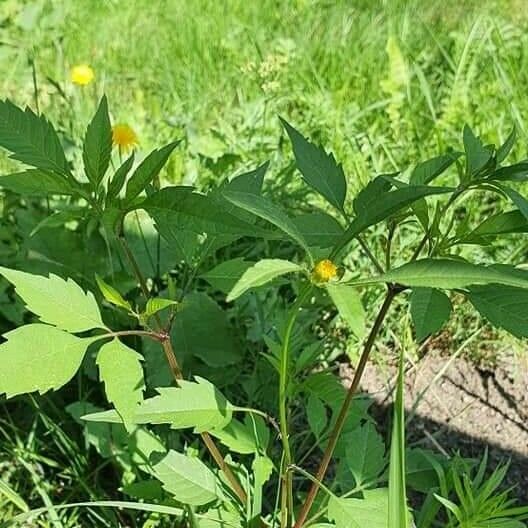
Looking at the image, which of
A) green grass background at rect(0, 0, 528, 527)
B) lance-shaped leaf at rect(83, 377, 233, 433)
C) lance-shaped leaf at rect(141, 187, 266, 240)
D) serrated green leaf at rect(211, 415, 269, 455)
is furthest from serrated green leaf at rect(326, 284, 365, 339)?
green grass background at rect(0, 0, 528, 527)

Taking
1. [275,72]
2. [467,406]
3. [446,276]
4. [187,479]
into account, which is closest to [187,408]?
[187,479]

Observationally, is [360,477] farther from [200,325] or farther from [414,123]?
[414,123]

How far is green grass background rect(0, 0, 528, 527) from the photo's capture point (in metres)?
2.59

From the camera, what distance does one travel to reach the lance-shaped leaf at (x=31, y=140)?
1.09m

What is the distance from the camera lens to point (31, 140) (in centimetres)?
110

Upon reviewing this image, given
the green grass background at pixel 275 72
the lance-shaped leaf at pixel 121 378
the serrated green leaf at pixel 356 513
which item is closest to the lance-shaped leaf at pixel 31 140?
the lance-shaped leaf at pixel 121 378

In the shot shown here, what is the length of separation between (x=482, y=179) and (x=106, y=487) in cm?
108

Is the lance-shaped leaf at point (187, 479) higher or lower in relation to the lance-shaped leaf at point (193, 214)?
lower

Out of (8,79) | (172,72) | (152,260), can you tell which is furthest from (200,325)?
(8,79)

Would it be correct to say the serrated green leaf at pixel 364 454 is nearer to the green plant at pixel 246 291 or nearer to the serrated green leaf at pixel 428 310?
the green plant at pixel 246 291

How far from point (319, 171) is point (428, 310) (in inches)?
9.7

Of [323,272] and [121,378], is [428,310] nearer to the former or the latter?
[323,272]

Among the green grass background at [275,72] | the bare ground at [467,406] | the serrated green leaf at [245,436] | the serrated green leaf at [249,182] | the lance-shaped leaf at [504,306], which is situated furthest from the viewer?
the green grass background at [275,72]

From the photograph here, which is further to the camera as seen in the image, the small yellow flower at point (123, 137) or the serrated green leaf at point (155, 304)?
the small yellow flower at point (123, 137)
